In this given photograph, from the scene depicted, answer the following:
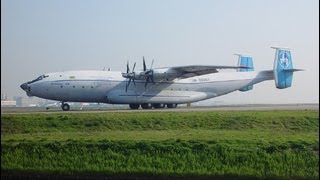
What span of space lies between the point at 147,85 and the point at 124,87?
2.05 m

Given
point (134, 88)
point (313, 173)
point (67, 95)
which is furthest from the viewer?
point (134, 88)

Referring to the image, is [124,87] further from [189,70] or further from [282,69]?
[282,69]

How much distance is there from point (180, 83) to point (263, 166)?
25712 mm

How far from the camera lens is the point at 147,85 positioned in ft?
130

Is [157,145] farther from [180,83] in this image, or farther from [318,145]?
[180,83]

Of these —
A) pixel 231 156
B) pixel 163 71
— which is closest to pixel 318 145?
pixel 231 156

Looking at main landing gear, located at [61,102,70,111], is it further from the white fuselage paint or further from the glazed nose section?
the glazed nose section

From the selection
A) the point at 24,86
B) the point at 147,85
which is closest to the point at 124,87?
the point at 147,85

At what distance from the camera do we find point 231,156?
16.5 meters

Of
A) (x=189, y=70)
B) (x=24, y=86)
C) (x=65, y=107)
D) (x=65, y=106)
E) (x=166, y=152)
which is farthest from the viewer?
(x=189, y=70)

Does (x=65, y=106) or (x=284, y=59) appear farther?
(x=284, y=59)

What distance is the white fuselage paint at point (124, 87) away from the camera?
36.6 metres

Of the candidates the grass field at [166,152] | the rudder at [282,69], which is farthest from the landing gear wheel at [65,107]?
the rudder at [282,69]

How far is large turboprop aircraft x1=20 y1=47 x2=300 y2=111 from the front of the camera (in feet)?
120
